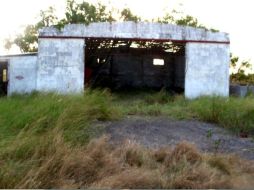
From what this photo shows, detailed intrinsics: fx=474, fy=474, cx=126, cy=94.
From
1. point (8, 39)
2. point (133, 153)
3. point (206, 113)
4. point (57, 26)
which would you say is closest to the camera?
point (133, 153)

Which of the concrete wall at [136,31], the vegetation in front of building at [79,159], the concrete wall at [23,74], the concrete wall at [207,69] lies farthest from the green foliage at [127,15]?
the vegetation in front of building at [79,159]

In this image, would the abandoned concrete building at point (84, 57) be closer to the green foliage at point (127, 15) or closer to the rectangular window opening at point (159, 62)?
the green foliage at point (127, 15)

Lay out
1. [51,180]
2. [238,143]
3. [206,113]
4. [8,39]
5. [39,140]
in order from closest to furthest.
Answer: [51,180] → [39,140] → [238,143] → [206,113] → [8,39]

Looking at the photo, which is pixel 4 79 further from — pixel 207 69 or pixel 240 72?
pixel 240 72

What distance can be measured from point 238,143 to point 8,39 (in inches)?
Result: 935

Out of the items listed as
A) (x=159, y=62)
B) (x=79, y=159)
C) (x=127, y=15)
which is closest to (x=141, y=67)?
(x=159, y=62)

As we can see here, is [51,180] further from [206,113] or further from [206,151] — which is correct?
[206,113]

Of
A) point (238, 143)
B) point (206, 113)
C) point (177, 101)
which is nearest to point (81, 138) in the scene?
point (238, 143)

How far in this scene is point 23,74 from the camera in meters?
19.3

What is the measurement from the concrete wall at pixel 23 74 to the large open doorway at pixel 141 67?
749 cm

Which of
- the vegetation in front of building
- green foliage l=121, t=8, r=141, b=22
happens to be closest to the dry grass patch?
the vegetation in front of building

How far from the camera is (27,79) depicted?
63.4ft

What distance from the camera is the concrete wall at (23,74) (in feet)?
63.3

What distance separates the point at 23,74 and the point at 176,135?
31.5 ft
